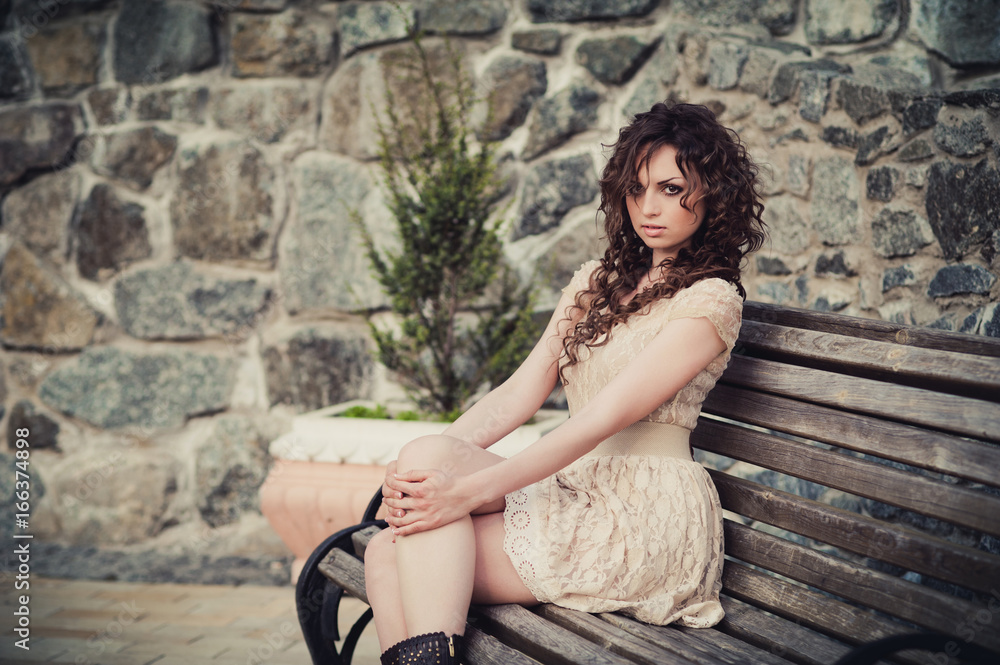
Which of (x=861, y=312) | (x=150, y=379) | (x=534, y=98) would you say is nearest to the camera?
(x=861, y=312)

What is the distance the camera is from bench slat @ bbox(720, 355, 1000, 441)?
134 cm

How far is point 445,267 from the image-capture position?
2.91 meters

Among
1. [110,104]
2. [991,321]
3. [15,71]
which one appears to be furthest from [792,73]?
[15,71]

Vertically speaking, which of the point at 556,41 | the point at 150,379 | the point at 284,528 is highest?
the point at 556,41

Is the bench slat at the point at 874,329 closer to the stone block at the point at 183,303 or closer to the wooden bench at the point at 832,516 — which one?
the wooden bench at the point at 832,516

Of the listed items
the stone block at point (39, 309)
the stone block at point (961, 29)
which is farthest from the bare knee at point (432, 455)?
the stone block at point (39, 309)

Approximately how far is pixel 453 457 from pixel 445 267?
142 cm

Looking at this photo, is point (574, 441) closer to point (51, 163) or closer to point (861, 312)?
point (861, 312)

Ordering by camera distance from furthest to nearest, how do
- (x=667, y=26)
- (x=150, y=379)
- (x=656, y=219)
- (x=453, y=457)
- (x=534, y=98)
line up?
(x=150, y=379)
(x=534, y=98)
(x=667, y=26)
(x=656, y=219)
(x=453, y=457)

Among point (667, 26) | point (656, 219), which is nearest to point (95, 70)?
point (667, 26)

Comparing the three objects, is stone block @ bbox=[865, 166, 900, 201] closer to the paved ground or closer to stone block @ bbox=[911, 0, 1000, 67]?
stone block @ bbox=[911, 0, 1000, 67]

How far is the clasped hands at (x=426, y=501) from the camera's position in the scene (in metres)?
1.49

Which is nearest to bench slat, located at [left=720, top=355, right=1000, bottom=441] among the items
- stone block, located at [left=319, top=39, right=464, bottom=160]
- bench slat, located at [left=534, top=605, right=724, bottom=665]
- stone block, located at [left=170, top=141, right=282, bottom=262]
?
bench slat, located at [left=534, top=605, right=724, bottom=665]

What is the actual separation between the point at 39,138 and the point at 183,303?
988 mm
